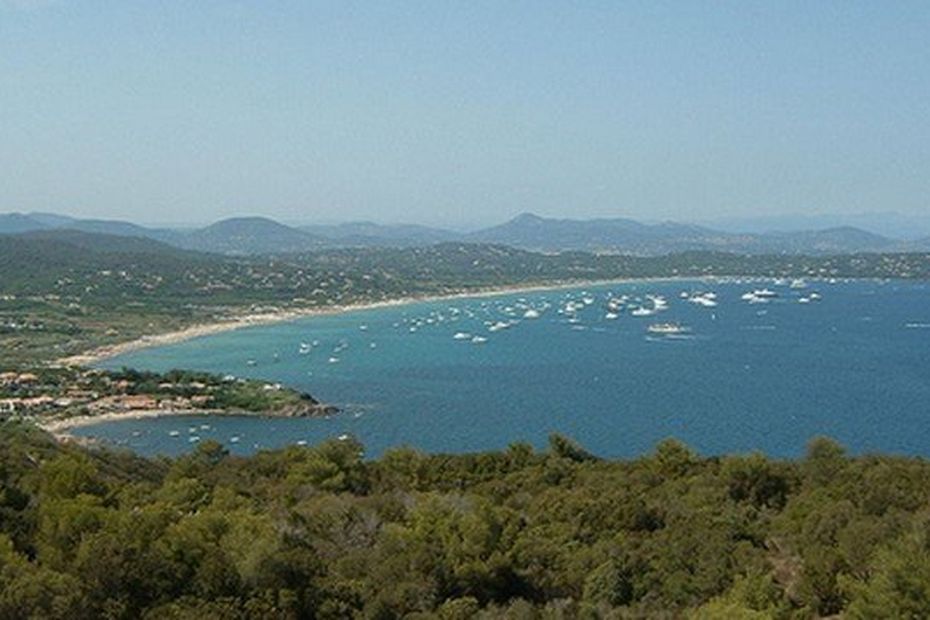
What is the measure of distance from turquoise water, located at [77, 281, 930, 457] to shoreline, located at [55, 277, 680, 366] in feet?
5.77

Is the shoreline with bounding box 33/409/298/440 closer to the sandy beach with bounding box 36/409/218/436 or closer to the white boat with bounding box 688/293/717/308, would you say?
the sandy beach with bounding box 36/409/218/436

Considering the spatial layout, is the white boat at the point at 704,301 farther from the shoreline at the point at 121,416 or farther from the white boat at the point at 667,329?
the shoreline at the point at 121,416

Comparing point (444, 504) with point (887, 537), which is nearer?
point (887, 537)

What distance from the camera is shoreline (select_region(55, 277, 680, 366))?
6236 centimetres

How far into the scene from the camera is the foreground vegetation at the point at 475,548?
921cm

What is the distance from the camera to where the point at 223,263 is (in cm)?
11981

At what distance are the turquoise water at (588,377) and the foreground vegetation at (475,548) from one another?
2166 centimetres

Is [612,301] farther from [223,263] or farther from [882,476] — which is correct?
[882,476]

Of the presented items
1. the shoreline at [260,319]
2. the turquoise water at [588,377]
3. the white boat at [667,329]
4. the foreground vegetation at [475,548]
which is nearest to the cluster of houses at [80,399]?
the turquoise water at [588,377]

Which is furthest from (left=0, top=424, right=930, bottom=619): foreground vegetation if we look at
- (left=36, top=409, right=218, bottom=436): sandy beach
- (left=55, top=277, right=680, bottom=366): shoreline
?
(left=55, top=277, right=680, bottom=366): shoreline

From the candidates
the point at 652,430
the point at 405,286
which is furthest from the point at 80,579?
the point at 405,286

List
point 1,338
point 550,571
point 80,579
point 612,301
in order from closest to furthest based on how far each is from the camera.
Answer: point 80,579, point 550,571, point 1,338, point 612,301

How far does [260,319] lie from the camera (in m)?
83.6

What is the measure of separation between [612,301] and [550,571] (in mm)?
88278
